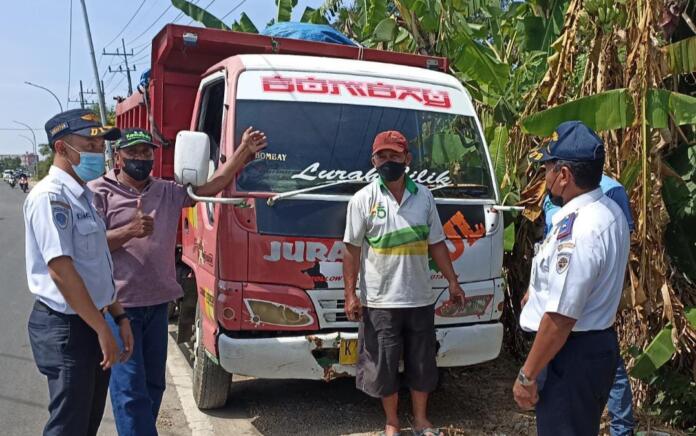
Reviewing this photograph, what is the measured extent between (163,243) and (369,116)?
1.64 m

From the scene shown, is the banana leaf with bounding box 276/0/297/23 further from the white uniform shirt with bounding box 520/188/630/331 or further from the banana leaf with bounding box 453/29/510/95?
the white uniform shirt with bounding box 520/188/630/331

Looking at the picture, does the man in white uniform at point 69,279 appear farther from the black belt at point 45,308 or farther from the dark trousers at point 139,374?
the dark trousers at point 139,374

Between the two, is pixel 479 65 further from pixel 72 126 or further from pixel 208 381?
pixel 72 126

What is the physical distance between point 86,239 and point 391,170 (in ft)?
Result: 5.94

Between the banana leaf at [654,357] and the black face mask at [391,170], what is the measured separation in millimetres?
1848

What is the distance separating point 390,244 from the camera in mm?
3969

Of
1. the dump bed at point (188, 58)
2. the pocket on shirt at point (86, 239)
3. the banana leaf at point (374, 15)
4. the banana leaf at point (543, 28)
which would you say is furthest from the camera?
the banana leaf at point (374, 15)

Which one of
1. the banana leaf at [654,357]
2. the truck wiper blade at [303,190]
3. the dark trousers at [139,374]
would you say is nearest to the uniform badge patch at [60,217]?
the dark trousers at [139,374]

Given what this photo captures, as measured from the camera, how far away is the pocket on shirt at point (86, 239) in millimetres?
2838

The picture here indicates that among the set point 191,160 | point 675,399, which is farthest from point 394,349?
point 675,399

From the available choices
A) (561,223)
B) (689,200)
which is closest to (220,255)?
(561,223)

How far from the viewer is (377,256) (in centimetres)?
398

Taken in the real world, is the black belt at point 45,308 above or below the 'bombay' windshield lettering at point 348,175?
below

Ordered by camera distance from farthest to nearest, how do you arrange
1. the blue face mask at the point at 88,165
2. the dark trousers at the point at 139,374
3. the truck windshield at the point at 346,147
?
the truck windshield at the point at 346,147, the dark trousers at the point at 139,374, the blue face mask at the point at 88,165
